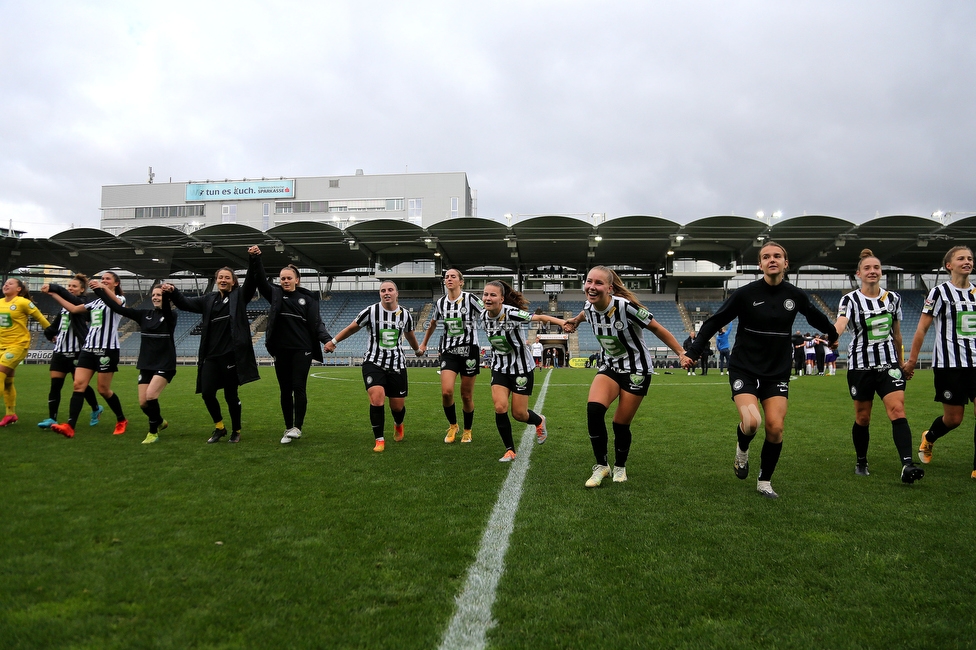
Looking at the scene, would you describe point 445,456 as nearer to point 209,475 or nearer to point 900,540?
point 209,475

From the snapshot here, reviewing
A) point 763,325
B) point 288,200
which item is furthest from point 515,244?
point 763,325

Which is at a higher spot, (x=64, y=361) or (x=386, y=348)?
(x=386, y=348)

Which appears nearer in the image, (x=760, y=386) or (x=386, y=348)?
(x=760, y=386)

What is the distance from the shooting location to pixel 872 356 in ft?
17.5

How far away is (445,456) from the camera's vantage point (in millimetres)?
6039

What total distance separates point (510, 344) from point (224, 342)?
3.31m

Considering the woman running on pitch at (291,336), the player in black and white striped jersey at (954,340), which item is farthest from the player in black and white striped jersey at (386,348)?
the player in black and white striped jersey at (954,340)

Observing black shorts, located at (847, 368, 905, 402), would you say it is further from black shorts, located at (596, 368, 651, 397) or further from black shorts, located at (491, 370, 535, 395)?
black shorts, located at (491, 370, 535, 395)

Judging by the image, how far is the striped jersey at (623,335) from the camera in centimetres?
490

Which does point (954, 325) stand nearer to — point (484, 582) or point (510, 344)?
point (510, 344)

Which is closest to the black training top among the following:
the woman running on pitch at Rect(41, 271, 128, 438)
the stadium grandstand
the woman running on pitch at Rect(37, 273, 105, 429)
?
the woman running on pitch at Rect(41, 271, 128, 438)

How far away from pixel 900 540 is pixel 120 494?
5198 millimetres

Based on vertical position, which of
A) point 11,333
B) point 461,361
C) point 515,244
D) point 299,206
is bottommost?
point 461,361

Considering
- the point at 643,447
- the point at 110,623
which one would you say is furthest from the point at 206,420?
the point at 110,623
